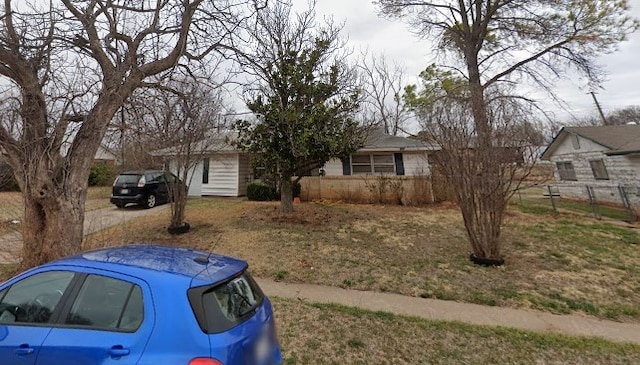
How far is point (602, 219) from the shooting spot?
1011 centimetres

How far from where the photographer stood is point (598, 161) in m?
13.4

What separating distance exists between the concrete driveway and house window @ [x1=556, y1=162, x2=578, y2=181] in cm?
2019

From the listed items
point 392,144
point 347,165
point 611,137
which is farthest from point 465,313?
point 611,137

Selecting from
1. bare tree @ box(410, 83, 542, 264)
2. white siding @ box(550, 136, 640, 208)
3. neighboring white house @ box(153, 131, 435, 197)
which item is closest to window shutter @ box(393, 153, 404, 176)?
neighboring white house @ box(153, 131, 435, 197)

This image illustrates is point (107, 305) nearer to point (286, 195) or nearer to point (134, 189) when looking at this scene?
point (286, 195)

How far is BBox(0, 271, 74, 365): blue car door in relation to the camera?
1993 millimetres

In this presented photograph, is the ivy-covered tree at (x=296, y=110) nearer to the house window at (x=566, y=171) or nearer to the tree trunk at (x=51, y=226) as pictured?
the tree trunk at (x=51, y=226)

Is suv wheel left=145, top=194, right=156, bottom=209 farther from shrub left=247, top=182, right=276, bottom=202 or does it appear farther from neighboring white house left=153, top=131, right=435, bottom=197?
shrub left=247, top=182, right=276, bottom=202

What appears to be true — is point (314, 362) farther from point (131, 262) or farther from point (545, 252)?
point (545, 252)

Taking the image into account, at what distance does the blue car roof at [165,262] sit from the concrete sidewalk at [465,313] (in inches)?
99.0

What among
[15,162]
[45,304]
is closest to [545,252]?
[45,304]

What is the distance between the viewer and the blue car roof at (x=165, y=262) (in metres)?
2.07

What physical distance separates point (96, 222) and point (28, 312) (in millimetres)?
8513

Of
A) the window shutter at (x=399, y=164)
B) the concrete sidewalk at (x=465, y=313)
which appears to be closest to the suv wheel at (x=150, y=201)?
the concrete sidewalk at (x=465, y=313)
